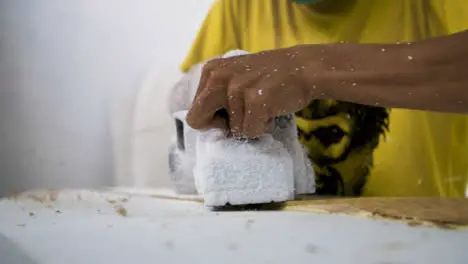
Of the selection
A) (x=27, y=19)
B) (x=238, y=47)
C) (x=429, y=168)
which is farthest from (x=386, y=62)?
(x=27, y=19)

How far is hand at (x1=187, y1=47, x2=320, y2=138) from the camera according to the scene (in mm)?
411

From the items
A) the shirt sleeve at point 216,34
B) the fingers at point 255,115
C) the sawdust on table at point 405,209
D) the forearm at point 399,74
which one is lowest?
the sawdust on table at point 405,209

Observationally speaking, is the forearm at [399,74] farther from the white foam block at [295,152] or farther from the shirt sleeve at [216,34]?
the shirt sleeve at [216,34]

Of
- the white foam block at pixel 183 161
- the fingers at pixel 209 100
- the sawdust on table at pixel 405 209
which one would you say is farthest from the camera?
the white foam block at pixel 183 161

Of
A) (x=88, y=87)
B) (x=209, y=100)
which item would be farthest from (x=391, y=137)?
(x=88, y=87)

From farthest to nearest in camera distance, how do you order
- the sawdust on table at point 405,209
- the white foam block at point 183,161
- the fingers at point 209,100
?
1. the white foam block at point 183,161
2. the fingers at point 209,100
3. the sawdust on table at point 405,209

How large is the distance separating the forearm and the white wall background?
41 cm

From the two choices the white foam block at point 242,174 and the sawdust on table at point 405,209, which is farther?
the white foam block at point 242,174

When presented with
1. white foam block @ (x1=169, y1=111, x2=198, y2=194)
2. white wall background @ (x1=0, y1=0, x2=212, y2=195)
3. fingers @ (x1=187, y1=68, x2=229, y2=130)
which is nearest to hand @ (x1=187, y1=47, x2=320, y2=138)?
fingers @ (x1=187, y1=68, x2=229, y2=130)

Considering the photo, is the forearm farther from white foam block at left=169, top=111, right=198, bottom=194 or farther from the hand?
white foam block at left=169, top=111, right=198, bottom=194

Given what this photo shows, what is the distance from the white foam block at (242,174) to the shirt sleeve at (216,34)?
362 millimetres

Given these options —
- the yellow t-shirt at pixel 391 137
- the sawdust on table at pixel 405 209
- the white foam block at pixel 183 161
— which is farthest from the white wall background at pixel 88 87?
the sawdust on table at pixel 405 209

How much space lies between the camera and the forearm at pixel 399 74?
0.36m

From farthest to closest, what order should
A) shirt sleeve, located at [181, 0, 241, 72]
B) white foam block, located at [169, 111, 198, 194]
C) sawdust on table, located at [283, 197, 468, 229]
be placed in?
shirt sleeve, located at [181, 0, 241, 72] < white foam block, located at [169, 111, 198, 194] < sawdust on table, located at [283, 197, 468, 229]
